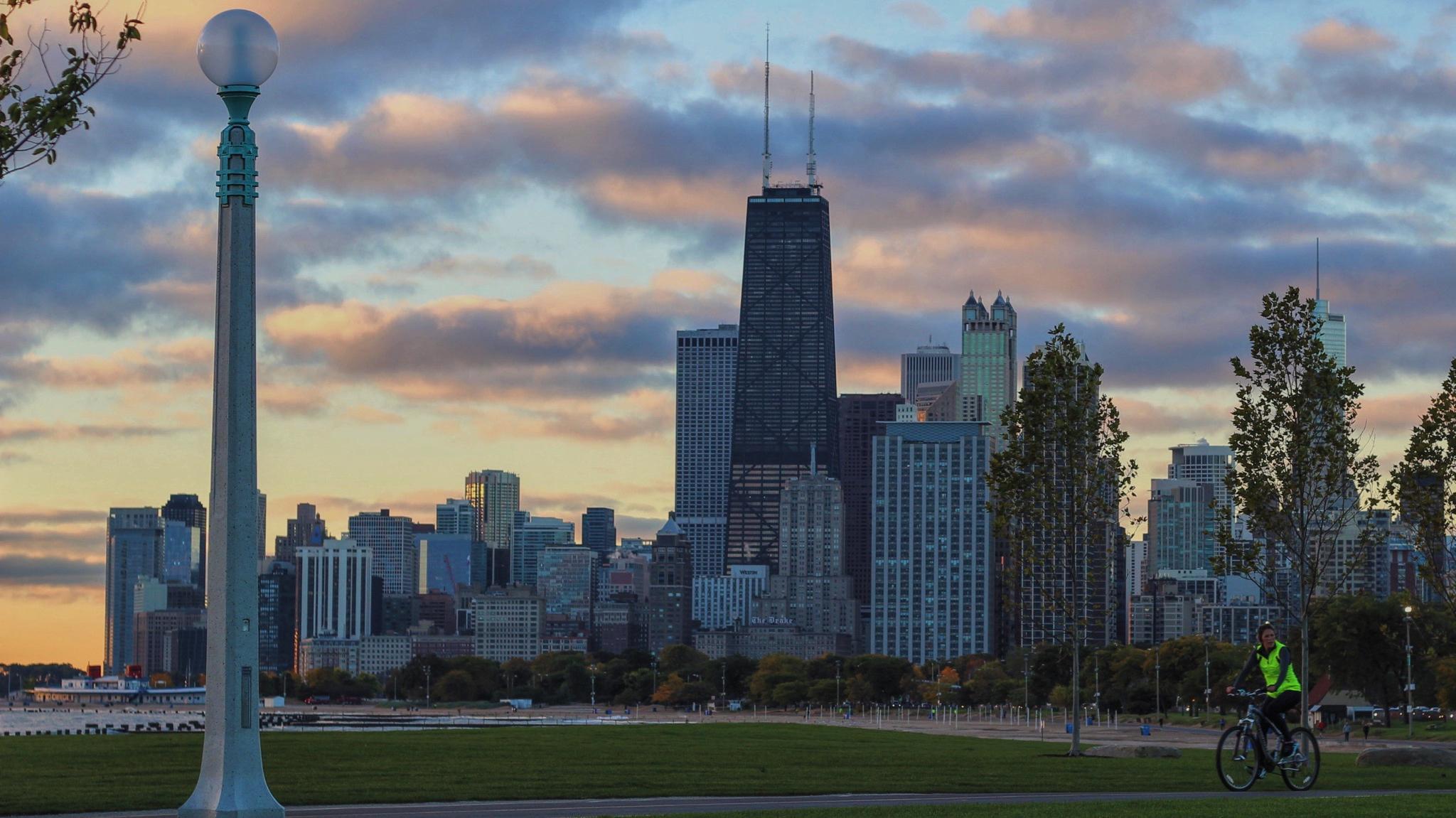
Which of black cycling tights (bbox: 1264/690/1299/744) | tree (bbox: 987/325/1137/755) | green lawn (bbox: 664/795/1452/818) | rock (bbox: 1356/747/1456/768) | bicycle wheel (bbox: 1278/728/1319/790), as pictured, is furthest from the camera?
tree (bbox: 987/325/1137/755)

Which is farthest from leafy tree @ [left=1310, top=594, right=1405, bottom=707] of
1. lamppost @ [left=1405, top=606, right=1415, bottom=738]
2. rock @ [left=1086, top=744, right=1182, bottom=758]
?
rock @ [left=1086, top=744, right=1182, bottom=758]

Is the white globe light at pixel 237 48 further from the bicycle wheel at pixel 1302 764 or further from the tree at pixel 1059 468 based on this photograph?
the tree at pixel 1059 468

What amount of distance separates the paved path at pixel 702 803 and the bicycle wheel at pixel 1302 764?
0.25m

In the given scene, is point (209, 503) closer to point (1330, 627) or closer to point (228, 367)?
point (228, 367)

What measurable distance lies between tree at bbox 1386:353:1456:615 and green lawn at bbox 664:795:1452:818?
23.7 m

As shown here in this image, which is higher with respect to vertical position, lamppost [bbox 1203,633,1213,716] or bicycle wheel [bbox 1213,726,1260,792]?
bicycle wheel [bbox 1213,726,1260,792]

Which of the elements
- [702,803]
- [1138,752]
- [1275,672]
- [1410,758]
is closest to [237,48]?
[702,803]

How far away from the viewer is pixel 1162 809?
77.2ft

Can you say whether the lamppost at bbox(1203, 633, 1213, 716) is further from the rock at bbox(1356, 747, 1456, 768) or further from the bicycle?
the bicycle

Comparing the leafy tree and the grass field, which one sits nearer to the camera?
the grass field

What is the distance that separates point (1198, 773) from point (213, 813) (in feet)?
69.5

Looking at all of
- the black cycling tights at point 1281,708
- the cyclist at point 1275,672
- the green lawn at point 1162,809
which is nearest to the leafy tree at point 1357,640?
the black cycling tights at point 1281,708

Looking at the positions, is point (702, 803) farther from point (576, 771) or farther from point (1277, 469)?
point (1277, 469)

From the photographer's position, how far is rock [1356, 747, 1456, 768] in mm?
39125
